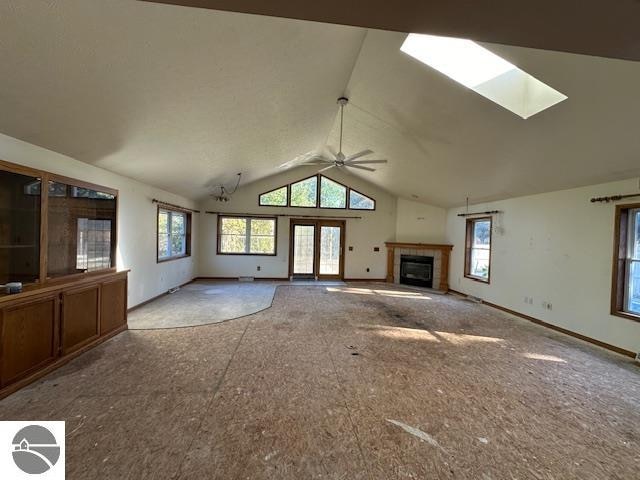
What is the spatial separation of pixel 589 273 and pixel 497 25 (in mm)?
A: 4410

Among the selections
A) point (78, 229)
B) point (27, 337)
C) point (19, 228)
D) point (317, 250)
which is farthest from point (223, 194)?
point (27, 337)

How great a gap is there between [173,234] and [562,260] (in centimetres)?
751

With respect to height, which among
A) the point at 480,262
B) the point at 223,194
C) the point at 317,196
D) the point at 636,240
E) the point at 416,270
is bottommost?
the point at 416,270

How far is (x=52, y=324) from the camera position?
9.10 ft

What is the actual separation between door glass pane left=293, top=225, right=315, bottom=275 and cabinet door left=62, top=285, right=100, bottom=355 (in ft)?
17.9

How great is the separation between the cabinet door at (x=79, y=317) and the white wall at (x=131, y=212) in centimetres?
108

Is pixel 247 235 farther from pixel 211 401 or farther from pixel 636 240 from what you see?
pixel 636 240

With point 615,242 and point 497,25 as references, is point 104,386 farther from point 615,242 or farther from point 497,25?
point 615,242

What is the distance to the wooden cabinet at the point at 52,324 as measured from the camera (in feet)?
7.70

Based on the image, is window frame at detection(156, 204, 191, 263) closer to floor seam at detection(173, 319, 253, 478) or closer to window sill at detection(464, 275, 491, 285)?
floor seam at detection(173, 319, 253, 478)

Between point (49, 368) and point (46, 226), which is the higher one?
point (46, 226)

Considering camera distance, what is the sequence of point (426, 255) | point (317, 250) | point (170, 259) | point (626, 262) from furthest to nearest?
point (317, 250), point (426, 255), point (170, 259), point (626, 262)

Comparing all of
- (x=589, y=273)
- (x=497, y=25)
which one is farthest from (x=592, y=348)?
(x=497, y=25)

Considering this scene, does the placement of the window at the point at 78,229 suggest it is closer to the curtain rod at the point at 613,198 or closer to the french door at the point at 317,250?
the french door at the point at 317,250
